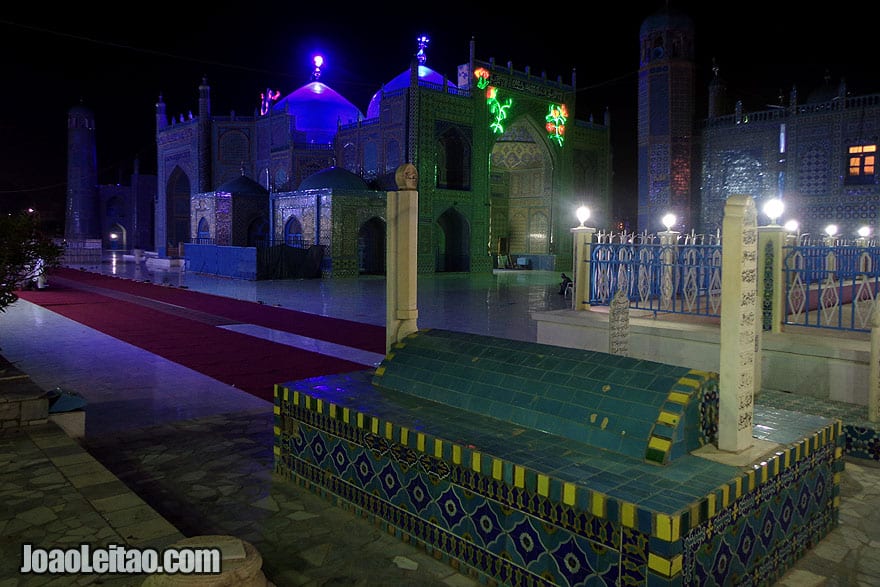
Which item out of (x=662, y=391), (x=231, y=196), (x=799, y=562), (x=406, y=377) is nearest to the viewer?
(x=662, y=391)

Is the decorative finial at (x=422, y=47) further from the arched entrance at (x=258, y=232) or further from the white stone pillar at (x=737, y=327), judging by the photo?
the white stone pillar at (x=737, y=327)

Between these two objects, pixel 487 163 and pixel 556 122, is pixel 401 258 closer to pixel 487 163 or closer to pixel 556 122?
pixel 487 163

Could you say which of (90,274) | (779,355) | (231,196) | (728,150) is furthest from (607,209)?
(779,355)

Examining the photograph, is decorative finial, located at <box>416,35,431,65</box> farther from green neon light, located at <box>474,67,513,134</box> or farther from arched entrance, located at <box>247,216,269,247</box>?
arched entrance, located at <box>247,216,269,247</box>

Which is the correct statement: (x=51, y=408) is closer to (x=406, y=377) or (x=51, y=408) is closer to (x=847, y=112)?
(x=406, y=377)

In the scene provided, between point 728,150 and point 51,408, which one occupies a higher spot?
point 728,150

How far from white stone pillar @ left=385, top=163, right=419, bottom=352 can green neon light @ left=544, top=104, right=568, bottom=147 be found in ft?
90.5

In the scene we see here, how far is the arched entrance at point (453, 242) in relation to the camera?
1136 inches

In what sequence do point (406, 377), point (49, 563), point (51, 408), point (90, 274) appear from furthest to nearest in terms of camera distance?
point (90, 274) < point (51, 408) < point (406, 377) < point (49, 563)

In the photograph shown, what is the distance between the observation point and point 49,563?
9.53ft

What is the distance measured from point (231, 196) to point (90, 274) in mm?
6827

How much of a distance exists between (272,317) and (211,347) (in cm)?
345

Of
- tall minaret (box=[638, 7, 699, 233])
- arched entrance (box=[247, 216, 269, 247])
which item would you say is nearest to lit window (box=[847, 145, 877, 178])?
tall minaret (box=[638, 7, 699, 233])

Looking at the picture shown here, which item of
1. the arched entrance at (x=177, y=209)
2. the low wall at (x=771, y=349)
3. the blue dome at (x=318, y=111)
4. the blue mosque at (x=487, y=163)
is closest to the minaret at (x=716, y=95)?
the blue mosque at (x=487, y=163)
